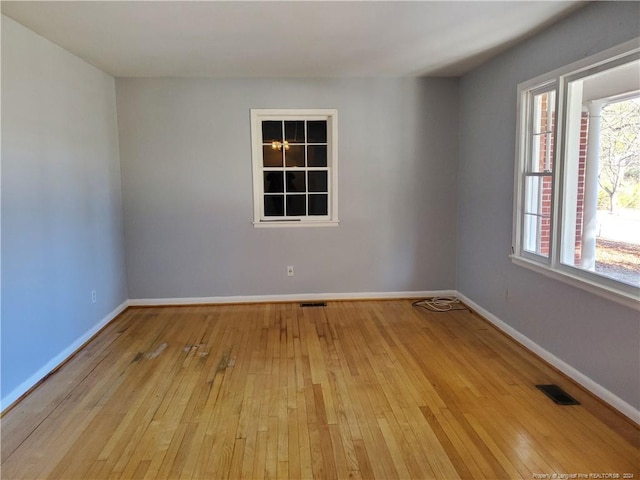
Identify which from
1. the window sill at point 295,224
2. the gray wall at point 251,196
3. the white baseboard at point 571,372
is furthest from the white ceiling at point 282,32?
the white baseboard at point 571,372

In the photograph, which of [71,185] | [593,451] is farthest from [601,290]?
[71,185]

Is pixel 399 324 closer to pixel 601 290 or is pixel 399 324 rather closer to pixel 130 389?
pixel 601 290

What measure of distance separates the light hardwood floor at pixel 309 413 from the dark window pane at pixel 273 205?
1.51m

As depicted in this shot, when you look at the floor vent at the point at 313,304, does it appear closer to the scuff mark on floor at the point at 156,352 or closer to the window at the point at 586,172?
the scuff mark on floor at the point at 156,352

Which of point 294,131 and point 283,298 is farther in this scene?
point 283,298

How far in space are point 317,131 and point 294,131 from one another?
0.26m

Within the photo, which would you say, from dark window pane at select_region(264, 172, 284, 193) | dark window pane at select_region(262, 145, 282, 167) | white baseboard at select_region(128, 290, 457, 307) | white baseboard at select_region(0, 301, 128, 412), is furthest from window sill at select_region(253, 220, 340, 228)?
white baseboard at select_region(0, 301, 128, 412)

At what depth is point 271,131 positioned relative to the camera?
4.73m

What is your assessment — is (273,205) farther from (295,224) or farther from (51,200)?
(51,200)

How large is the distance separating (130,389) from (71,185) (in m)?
1.82

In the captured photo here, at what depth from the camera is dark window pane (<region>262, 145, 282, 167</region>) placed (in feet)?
15.5

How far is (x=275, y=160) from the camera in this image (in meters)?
4.76

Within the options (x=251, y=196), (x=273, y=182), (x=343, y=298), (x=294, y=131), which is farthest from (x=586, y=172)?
(x=251, y=196)

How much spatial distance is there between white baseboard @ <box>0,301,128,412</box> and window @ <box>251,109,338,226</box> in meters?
1.83
